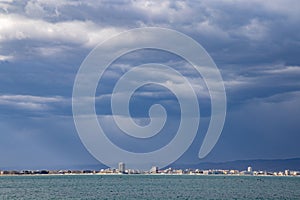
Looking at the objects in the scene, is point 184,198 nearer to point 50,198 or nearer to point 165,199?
point 165,199

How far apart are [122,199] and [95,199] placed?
239 inches

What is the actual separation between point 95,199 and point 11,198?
66.2 ft

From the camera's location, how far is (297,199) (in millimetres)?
117625

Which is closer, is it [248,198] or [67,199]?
[67,199]

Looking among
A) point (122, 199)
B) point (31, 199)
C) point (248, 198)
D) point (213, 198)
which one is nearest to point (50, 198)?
point (31, 199)

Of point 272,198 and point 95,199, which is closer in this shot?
point 95,199

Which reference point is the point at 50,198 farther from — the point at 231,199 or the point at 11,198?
the point at 231,199

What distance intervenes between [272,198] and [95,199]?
4008cm

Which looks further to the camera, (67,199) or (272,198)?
(272,198)

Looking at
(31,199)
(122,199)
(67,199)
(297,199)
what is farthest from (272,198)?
(31,199)

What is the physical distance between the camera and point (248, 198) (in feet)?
387

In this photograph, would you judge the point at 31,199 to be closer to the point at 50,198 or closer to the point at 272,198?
the point at 50,198

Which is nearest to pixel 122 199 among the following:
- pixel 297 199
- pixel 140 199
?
pixel 140 199


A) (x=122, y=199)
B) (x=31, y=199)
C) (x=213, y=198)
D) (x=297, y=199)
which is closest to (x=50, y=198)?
(x=31, y=199)
